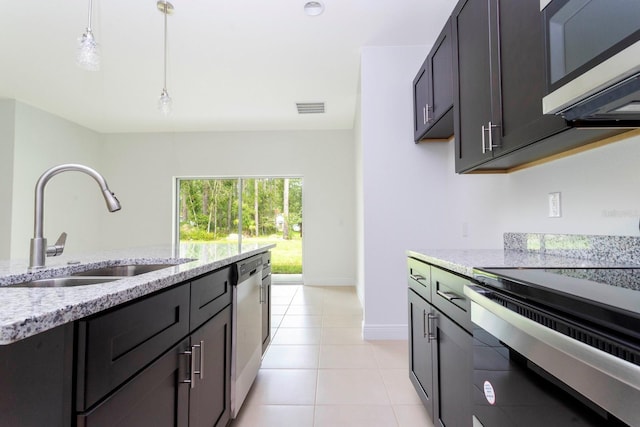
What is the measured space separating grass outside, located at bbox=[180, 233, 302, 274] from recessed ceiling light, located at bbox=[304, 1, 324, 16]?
385 cm

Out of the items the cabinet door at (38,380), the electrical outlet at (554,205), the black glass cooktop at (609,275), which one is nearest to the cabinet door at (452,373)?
the black glass cooktop at (609,275)

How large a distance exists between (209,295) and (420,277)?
1.07 meters

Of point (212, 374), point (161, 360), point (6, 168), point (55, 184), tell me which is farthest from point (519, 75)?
point (55, 184)

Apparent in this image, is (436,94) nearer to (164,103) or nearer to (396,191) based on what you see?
(396,191)

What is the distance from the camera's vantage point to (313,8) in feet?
8.82

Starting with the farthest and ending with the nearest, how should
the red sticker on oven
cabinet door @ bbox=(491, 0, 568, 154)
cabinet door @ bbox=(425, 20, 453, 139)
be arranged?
cabinet door @ bbox=(425, 20, 453, 139)
cabinet door @ bbox=(491, 0, 568, 154)
the red sticker on oven

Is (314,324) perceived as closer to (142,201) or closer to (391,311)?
(391,311)

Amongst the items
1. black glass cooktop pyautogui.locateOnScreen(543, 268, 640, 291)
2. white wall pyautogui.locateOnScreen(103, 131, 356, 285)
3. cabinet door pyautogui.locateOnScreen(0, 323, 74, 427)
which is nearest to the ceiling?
white wall pyautogui.locateOnScreen(103, 131, 356, 285)

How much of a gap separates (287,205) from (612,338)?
18.3 ft

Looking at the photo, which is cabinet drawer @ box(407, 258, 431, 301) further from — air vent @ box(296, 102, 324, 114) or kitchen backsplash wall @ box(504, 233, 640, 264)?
air vent @ box(296, 102, 324, 114)

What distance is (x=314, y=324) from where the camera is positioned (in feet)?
11.3

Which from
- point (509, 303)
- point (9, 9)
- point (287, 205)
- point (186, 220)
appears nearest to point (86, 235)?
point (186, 220)

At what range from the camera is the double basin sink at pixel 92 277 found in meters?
1.17

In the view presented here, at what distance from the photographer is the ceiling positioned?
274cm
